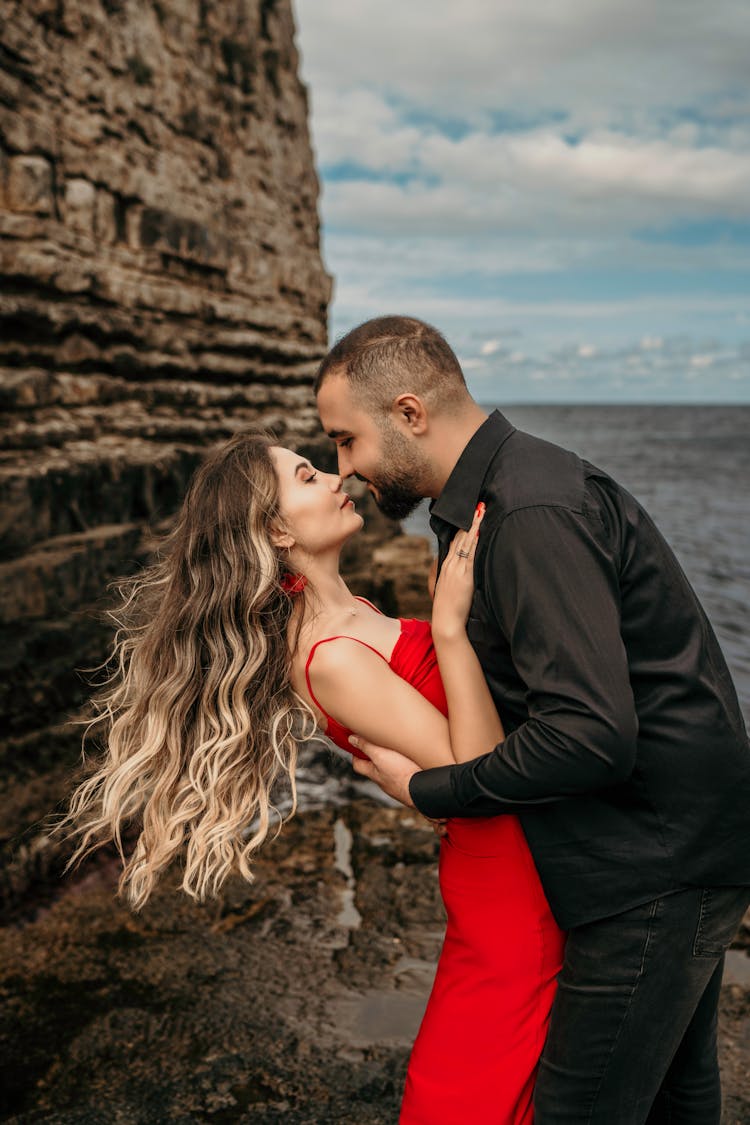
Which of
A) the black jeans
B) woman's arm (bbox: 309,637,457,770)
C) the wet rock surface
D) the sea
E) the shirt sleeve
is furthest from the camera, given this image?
the sea

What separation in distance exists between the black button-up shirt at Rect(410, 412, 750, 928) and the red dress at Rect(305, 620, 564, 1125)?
129 millimetres

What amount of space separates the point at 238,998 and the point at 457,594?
8.28ft

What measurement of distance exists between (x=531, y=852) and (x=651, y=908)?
28 centimetres

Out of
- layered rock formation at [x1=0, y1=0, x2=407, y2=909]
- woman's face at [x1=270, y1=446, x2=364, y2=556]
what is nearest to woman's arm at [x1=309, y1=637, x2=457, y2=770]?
woman's face at [x1=270, y1=446, x2=364, y2=556]

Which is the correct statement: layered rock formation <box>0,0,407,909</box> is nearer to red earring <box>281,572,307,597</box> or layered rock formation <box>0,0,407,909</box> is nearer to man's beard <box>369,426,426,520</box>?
red earring <box>281,572,307,597</box>

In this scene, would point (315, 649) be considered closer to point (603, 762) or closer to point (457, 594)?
point (457, 594)

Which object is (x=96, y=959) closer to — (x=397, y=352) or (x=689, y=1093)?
(x=689, y=1093)

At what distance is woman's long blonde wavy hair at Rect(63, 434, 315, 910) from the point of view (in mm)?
2680

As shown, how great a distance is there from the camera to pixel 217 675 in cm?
272

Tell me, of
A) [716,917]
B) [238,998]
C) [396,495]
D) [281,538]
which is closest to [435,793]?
[716,917]

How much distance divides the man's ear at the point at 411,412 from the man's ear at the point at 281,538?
0.49m

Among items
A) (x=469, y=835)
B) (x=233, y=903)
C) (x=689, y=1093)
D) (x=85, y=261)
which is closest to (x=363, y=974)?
(x=233, y=903)

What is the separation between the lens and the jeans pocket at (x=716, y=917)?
2.11m

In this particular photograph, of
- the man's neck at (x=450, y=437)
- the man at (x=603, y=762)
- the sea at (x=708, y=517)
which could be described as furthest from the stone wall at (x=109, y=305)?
the sea at (x=708, y=517)
